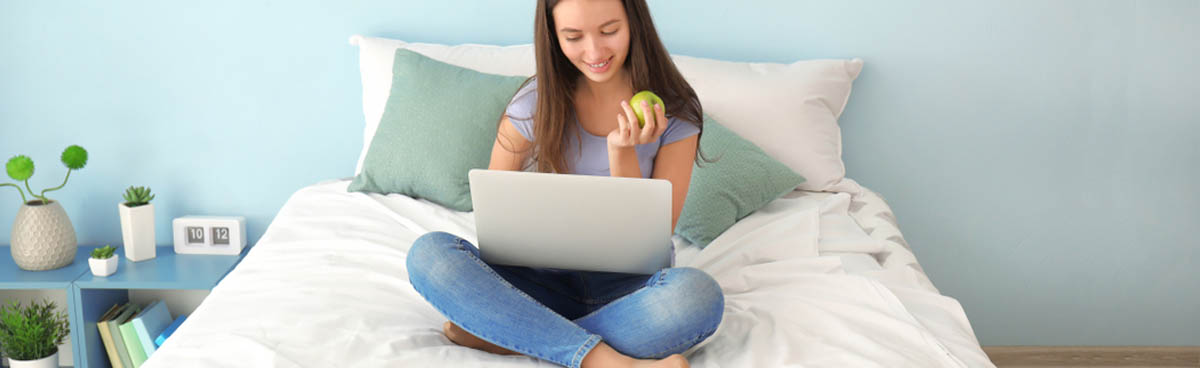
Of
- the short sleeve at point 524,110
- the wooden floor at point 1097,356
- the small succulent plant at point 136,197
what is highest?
the short sleeve at point 524,110

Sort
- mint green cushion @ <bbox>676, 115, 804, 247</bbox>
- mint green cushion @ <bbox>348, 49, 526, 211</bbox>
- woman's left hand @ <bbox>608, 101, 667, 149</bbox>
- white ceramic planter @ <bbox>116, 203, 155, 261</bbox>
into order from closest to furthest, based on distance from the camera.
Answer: woman's left hand @ <bbox>608, 101, 667, 149</bbox>, mint green cushion @ <bbox>676, 115, 804, 247</bbox>, mint green cushion @ <bbox>348, 49, 526, 211</bbox>, white ceramic planter @ <bbox>116, 203, 155, 261</bbox>

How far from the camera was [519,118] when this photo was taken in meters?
1.54

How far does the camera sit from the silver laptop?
3.88 feet

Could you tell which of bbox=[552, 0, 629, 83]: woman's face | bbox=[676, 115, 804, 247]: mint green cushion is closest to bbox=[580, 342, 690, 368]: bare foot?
bbox=[552, 0, 629, 83]: woman's face

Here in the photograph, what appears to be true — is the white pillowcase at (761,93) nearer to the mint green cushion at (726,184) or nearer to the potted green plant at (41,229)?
the mint green cushion at (726,184)

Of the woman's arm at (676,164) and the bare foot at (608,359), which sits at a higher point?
the woman's arm at (676,164)

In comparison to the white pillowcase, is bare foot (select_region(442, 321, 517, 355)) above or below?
below

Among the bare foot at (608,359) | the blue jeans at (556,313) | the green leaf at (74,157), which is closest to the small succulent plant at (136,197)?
the green leaf at (74,157)

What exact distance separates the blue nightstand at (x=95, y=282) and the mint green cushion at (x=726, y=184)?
1.10 m

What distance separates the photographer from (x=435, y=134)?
194 cm

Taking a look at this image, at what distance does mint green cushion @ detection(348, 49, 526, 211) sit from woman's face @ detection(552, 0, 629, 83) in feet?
1.76

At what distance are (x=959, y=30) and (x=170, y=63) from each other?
1.99 m

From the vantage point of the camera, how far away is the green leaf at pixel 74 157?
6.87ft

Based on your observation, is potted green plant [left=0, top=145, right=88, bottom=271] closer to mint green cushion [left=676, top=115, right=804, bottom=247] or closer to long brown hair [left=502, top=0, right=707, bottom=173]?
long brown hair [left=502, top=0, right=707, bottom=173]
